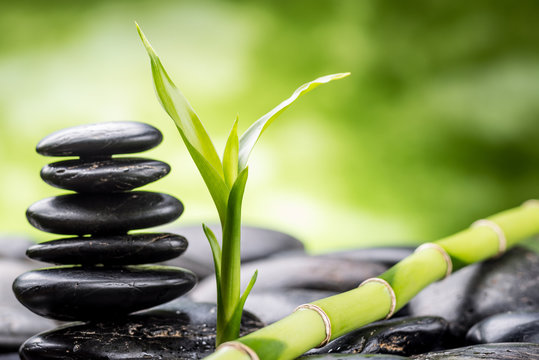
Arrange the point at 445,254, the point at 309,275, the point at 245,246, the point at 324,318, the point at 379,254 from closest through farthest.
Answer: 1. the point at 324,318
2. the point at 445,254
3. the point at 309,275
4. the point at 379,254
5. the point at 245,246

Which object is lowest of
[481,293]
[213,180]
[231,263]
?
[481,293]

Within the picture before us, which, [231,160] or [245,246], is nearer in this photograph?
[231,160]

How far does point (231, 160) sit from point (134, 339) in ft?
1.02

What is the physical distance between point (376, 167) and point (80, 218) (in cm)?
205

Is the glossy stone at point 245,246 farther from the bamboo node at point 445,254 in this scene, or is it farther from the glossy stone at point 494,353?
the glossy stone at point 494,353

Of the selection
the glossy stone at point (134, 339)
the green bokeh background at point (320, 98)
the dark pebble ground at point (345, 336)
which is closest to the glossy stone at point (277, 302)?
the dark pebble ground at point (345, 336)

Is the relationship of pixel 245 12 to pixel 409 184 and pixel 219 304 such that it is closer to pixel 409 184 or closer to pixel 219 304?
pixel 409 184

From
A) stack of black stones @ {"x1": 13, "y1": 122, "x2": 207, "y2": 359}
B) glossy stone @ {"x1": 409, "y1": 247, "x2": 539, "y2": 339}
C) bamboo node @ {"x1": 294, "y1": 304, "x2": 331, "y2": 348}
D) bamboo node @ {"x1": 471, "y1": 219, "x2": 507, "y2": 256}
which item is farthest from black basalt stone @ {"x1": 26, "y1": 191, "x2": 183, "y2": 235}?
bamboo node @ {"x1": 471, "y1": 219, "x2": 507, "y2": 256}

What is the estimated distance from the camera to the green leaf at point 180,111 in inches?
33.1

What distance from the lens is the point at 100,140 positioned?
0.99 m

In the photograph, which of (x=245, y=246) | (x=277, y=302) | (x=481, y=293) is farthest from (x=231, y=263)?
(x=245, y=246)

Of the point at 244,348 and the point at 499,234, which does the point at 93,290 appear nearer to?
the point at 244,348

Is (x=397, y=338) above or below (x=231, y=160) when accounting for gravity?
below

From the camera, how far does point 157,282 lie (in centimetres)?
100
